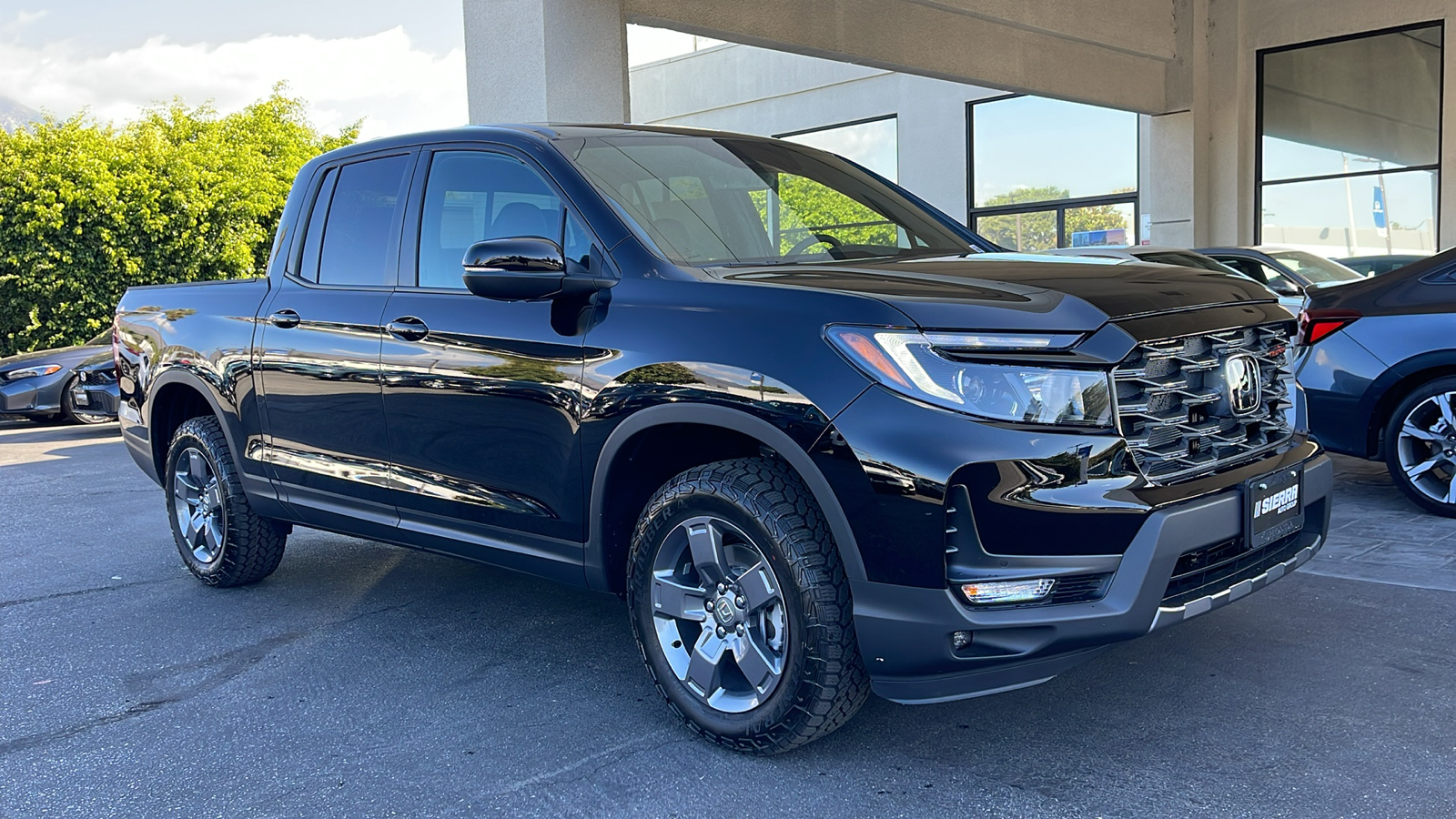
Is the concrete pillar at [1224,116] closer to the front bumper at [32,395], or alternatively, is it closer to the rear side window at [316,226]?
the rear side window at [316,226]

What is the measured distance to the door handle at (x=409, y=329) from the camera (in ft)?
13.8

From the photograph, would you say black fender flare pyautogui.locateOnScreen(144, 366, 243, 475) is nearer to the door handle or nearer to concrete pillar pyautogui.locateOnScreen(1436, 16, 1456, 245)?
the door handle

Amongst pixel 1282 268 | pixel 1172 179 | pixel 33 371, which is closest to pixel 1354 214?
pixel 1172 179

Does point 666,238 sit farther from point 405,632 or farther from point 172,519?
point 172,519

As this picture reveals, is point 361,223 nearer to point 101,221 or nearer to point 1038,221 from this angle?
point 101,221

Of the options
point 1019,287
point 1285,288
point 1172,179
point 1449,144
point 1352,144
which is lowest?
point 1019,287

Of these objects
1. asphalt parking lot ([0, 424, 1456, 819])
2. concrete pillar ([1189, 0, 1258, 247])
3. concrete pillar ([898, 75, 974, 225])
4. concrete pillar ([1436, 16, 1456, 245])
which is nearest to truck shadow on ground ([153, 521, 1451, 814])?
asphalt parking lot ([0, 424, 1456, 819])

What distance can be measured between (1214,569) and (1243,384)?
58 cm

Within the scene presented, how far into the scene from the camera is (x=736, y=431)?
3350 millimetres

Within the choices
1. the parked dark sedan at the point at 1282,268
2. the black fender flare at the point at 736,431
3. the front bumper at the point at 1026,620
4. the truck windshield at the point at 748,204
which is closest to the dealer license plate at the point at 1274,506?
the front bumper at the point at 1026,620

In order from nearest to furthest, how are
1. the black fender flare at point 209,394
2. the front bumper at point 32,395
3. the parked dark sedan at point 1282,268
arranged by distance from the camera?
1. the black fender flare at point 209,394
2. the parked dark sedan at point 1282,268
3. the front bumper at point 32,395

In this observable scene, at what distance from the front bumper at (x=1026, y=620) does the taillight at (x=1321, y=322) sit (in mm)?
3728

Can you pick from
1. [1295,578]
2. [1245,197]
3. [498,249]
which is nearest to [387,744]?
[498,249]

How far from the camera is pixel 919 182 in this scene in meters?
22.1
